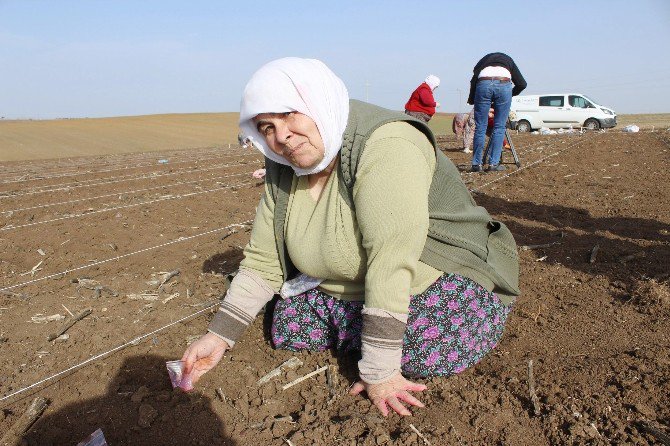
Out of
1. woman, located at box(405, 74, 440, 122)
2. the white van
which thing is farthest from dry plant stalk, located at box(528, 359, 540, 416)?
the white van

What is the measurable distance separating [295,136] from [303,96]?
0.45 ft

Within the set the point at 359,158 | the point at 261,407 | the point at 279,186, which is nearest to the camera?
the point at 359,158

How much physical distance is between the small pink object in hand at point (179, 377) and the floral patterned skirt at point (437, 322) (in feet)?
1.64

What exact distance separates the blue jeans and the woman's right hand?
18.5 ft

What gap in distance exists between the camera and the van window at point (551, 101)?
73.0 feet

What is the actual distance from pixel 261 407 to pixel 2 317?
173cm

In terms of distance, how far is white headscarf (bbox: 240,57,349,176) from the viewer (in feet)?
5.74

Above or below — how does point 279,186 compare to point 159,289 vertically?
above

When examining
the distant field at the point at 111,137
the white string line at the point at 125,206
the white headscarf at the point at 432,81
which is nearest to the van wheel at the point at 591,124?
the distant field at the point at 111,137

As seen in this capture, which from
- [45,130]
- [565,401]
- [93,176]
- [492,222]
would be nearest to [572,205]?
[492,222]

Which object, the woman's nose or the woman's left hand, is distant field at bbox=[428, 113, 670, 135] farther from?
the woman's nose

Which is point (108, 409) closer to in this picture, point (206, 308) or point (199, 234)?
point (206, 308)

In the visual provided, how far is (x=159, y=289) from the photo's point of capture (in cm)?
319

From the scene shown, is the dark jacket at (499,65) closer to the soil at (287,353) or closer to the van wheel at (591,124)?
the soil at (287,353)
